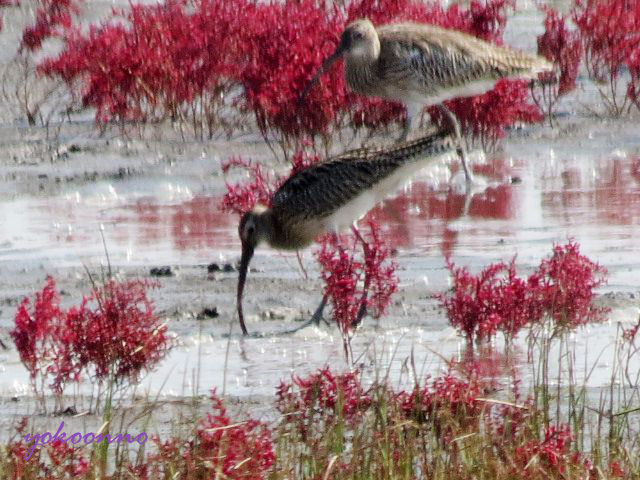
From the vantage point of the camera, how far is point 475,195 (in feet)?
38.2

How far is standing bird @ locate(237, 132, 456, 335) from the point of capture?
8.46 metres

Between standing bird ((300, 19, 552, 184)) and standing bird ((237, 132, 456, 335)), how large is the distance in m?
3.56

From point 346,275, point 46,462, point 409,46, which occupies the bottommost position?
point 46,462

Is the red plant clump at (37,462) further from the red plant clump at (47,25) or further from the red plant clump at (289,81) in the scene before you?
the red plant clump at (47,25)

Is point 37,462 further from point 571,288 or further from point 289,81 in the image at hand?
point 289,81

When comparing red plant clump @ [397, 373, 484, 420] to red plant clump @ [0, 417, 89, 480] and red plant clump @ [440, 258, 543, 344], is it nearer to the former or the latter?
red plant clump @ [0, 417, 89, 480]

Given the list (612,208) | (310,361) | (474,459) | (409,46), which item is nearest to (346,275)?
(310,361)

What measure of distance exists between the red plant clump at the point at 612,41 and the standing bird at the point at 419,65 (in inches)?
108

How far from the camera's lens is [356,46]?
481 inches

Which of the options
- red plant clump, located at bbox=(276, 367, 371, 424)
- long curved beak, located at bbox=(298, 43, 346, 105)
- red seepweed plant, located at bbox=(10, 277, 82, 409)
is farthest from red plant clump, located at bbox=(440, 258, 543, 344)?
long curved beak, located at bbox=(298, 43, 346, 105)

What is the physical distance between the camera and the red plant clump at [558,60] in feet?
51.7

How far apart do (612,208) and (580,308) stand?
160 inches

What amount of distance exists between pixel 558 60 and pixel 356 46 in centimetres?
425

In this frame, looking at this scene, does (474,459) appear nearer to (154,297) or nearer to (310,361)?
(310,361)
